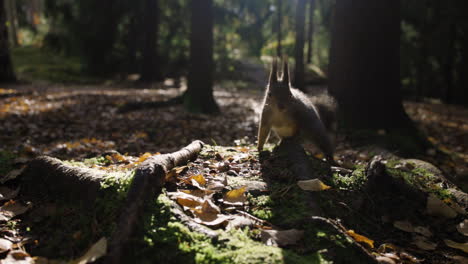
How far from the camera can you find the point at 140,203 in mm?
2371

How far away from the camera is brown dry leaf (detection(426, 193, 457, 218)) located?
130 inches

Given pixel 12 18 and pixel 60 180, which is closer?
pixel 60 180

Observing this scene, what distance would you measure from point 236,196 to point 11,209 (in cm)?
170

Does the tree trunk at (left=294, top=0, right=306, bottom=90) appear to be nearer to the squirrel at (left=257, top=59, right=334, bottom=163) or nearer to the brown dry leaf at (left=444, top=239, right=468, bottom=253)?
the squirrel at (left=257, top=59, right=334, bottom=163)

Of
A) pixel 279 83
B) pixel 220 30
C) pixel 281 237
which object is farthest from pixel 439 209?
pixel 220 30

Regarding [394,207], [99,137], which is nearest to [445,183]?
[394,207]

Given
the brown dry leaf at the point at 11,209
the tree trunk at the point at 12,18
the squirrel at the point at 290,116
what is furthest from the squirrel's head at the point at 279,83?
the tree trunk at the point at 12,18

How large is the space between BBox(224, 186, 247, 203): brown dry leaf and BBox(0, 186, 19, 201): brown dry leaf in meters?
1.80

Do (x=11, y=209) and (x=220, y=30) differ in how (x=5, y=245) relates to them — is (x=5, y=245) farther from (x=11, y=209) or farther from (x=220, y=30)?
(x=220, y=30)

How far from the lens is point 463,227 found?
3.19m

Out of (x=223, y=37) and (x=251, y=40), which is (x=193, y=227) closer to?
(x=251, y=40)

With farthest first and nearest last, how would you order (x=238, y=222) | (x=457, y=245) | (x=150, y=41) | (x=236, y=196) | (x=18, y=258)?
1. (x=150, y=41)
2. (x=457, y=245)
3. (x=236, y=196)
4. (x=238, y=222)
5. (x=18, y=258)

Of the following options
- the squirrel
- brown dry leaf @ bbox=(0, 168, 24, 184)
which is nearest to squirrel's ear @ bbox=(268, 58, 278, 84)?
the squirrel

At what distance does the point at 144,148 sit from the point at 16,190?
149 inches
